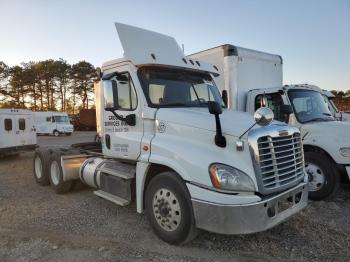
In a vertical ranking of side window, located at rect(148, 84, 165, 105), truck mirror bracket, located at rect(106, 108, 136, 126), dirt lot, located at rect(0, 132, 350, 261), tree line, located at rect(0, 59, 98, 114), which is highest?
tree line, located at rect(0, 59, 98, 114)

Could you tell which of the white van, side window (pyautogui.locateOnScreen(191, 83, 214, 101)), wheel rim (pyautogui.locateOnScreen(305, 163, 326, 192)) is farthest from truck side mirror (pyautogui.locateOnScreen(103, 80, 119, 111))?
the white van

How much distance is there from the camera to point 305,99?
7086 mm

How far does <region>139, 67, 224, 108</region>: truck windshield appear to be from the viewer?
15.9 ft

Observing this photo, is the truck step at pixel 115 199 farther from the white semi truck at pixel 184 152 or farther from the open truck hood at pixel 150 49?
the open truck hood at pixel 150 49

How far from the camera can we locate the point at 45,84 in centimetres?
5453

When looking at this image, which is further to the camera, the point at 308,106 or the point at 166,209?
the point at 308,106

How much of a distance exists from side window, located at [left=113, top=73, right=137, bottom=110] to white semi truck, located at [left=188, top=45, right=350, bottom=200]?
194 centimetres

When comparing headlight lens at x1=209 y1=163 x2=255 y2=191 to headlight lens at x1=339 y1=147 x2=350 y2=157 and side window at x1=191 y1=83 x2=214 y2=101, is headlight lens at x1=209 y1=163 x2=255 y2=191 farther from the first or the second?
headlight lens at x1=339 y1=147 x2=350 y2=157

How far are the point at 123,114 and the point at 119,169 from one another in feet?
3.29

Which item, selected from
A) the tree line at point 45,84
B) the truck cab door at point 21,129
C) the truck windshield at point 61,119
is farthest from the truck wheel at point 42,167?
the tree line at point 45,84

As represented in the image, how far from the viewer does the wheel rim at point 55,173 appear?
737 centimetres

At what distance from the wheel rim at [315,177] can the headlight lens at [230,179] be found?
327cm

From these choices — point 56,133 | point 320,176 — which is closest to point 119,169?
point 320,176

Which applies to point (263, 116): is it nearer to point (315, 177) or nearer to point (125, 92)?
point (125, 92)
